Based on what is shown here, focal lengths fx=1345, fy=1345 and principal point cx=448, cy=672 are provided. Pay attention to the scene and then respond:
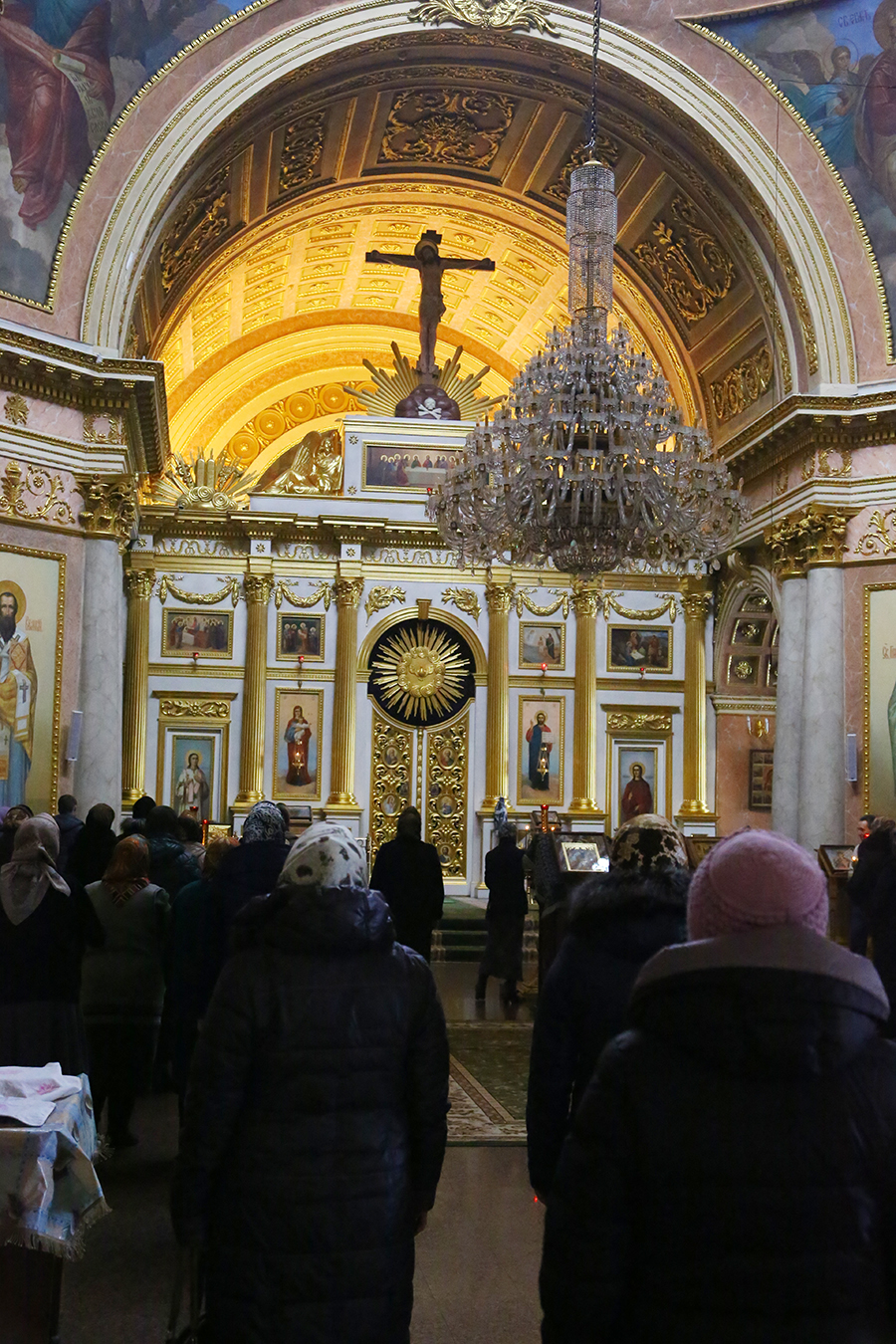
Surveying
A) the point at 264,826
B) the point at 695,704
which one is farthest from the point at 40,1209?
the point at 695,704

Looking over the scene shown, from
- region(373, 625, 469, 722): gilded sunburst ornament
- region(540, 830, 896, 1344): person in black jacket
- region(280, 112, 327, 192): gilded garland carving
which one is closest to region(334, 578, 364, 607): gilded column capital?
region(373, 625, 469, 722): gilded sunburst ornament

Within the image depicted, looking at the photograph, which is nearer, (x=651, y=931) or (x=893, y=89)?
(x=651, y=931)

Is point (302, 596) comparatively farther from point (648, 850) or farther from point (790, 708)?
point (648, 850)

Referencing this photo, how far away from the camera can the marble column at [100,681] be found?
14.5 m

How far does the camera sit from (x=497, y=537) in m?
12.7

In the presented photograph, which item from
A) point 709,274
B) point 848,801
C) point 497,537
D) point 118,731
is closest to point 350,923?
point 497,537

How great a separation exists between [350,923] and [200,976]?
9.88 feet

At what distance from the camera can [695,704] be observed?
20375 mm

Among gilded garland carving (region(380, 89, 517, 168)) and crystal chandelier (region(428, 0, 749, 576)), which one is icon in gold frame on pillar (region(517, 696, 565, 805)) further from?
gilded garland carving (region(380, 89, 517, 168))

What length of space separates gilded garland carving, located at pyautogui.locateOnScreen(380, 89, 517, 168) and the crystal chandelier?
619 cm

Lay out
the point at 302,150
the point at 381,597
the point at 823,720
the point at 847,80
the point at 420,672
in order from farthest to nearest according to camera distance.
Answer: the point at 420,672
the point at 381,597
the point at 302,150
the point at 847,80
the point at 823,720

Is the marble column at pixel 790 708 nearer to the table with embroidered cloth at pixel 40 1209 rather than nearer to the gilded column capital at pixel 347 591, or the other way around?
the gilded column capital at pixel 347 591

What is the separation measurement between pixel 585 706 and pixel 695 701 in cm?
171

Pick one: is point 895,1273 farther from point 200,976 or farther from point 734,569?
point 734,569
